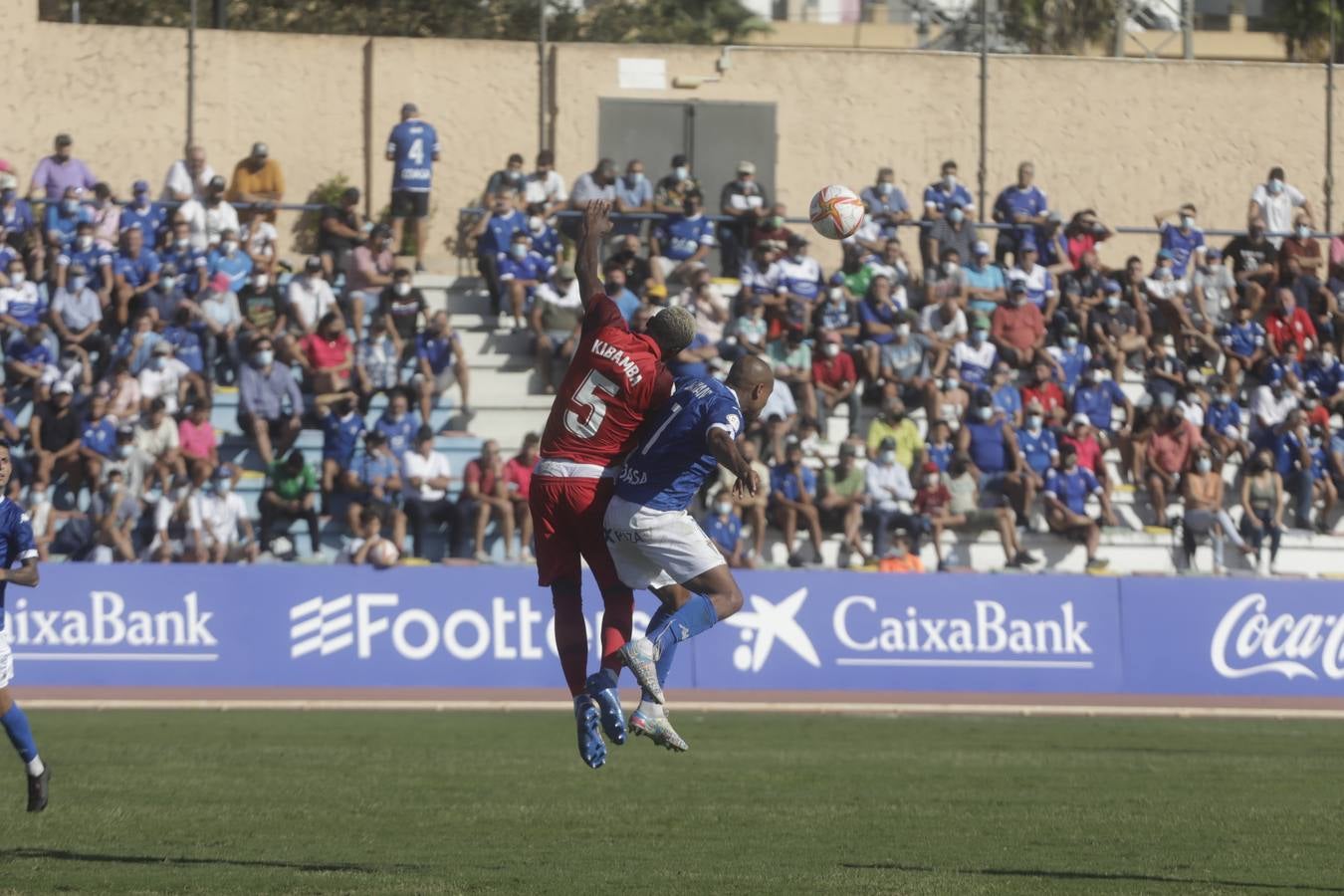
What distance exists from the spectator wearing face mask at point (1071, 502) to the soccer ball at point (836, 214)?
44.5 ft

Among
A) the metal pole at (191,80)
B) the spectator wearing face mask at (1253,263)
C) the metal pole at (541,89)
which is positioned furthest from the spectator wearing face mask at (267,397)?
the spectator wearing face mask at (1253,263)

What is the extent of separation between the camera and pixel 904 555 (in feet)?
79.3

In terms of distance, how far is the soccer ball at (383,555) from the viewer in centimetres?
2231

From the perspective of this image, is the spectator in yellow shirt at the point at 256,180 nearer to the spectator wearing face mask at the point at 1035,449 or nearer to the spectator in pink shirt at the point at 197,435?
the spectator in pink shirt at the point at 197,435

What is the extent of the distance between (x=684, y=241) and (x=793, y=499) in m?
4.64

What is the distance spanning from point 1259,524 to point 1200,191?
1022cm

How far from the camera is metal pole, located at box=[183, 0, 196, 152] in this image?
30.3 m

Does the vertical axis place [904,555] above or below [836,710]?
above

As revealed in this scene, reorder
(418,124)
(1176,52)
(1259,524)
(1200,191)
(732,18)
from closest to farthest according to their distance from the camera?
1. (1259,524)
2. (418,124)
3. (1200,191)
4. (1176,52)
5. (732,18)

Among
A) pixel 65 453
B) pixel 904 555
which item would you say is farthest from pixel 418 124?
pixel 904 555

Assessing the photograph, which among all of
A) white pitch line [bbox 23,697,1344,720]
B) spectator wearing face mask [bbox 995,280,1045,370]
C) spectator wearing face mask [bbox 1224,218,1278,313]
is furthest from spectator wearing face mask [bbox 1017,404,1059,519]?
spectator wearing face mask [bbox 1224,218,1278,313]

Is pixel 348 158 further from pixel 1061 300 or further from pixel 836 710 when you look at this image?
pixel 836 710

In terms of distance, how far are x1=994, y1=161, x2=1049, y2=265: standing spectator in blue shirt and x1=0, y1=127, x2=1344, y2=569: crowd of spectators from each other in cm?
6

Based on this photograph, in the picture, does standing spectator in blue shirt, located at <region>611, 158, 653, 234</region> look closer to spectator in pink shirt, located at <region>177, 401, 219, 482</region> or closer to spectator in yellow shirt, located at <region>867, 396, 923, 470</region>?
spectator in yellow shirt, located at <region>867, 396, 923, 470</region>
